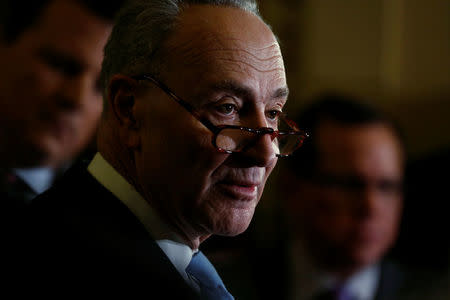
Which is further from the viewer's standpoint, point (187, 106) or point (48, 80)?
point (48, 80)

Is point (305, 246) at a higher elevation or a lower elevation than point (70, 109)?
lower

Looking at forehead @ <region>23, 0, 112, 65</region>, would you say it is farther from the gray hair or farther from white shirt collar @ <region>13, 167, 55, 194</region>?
the gray hair

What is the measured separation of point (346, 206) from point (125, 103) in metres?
1.67

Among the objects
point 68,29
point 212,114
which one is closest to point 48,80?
point 68,29

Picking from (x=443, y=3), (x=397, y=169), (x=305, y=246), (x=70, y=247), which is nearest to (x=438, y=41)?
(x=443, y=3)

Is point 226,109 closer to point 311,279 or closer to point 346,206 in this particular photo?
point 346,206

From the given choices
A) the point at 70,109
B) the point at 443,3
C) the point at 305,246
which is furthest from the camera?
the point at 443,3

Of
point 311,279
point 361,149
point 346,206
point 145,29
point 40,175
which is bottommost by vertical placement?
point 311,279

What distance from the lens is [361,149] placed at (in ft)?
8.23

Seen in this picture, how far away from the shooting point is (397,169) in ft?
8.35

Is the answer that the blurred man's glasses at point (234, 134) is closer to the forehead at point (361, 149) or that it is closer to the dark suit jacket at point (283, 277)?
the dark suit jacket at point (283, 277)

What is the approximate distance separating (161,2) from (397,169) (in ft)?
6.11

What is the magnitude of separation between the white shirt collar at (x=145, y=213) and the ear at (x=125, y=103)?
0.19ft

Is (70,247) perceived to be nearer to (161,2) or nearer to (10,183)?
(161,2)
